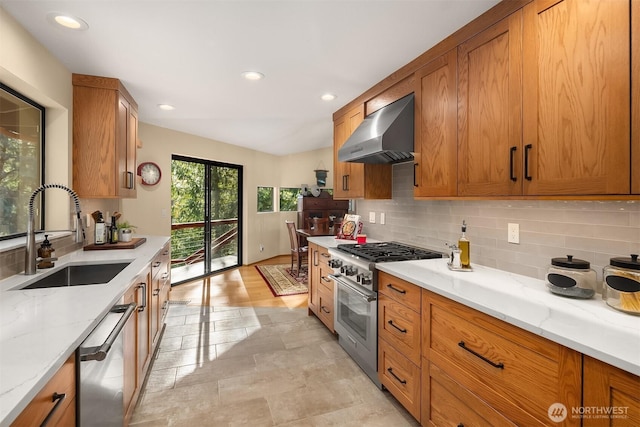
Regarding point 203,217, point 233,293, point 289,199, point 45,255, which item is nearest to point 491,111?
point 45,255

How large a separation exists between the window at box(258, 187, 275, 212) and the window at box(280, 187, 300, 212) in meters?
0.30

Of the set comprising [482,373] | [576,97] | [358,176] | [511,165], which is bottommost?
[482,373]

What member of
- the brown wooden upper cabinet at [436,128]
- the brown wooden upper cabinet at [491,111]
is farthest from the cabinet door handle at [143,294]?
the brown wooden upper cabinet at [491,111]

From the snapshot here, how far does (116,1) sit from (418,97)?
1923 millimetres

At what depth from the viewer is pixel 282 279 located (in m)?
5.16

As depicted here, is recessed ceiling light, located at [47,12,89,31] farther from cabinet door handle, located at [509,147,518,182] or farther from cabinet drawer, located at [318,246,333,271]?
cabinet door handle, located at [509,147,518,182]

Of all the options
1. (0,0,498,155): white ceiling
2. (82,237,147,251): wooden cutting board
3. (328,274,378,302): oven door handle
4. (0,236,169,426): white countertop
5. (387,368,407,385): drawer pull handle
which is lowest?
(387,368,407,385): drawer pull handle

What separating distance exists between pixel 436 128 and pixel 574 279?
1177 mm

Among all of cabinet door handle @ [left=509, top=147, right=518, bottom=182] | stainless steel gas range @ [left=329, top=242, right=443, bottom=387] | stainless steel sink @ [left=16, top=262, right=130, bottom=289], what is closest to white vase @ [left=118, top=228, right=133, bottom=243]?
stainless steel sink @ [left=16, top=262, right=130, bottom=289]

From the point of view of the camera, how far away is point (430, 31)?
191cm

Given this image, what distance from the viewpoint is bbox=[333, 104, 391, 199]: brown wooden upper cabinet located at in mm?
2992

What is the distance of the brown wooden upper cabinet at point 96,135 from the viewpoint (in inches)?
104

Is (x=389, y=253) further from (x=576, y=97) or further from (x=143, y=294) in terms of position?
(x=143, y=294)

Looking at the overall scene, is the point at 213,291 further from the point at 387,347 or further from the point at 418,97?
the point at 418,97
